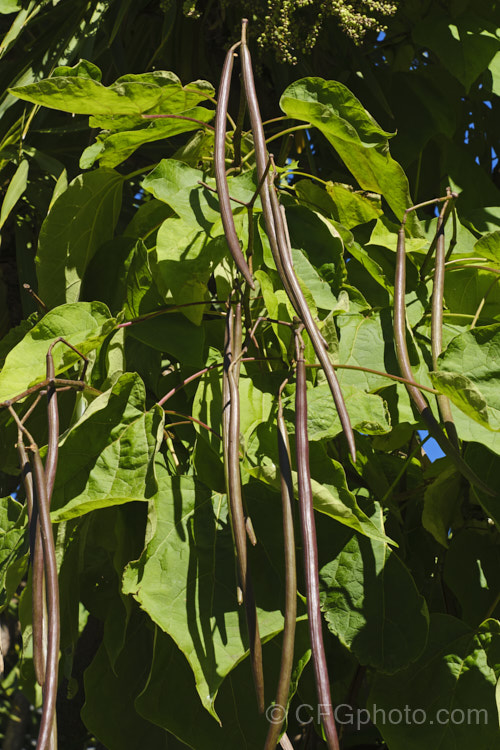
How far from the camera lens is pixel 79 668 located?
1176 mm

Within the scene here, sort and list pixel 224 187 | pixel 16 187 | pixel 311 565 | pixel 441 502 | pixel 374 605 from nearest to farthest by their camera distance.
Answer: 1. pixel 311 565
2. pixel 224 187
3. pixel 374 605
4. pixel 441 502
5. pixel 16 187

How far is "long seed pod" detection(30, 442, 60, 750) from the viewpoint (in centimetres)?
40

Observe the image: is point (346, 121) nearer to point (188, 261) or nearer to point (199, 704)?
point (188, 261)

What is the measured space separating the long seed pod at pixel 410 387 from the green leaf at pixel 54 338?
0.26 metres

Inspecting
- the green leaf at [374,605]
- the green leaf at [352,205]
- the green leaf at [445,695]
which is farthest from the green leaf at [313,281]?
the green leaf at [445,695]

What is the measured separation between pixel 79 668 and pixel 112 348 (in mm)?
685

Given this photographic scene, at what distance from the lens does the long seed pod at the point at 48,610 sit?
15.9 inches

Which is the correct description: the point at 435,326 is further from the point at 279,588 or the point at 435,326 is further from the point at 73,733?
the point at 73,733

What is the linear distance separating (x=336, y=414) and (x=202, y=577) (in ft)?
0.57

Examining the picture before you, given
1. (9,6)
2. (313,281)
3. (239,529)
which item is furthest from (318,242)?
(9,6)

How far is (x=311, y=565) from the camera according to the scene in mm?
434

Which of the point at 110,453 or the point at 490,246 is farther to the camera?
the point at 490,246

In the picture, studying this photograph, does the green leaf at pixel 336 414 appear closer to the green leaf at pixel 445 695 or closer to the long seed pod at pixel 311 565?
the long seed pod at pixel 311 565

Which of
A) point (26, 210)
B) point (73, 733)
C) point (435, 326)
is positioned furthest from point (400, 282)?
point (73, 733)
